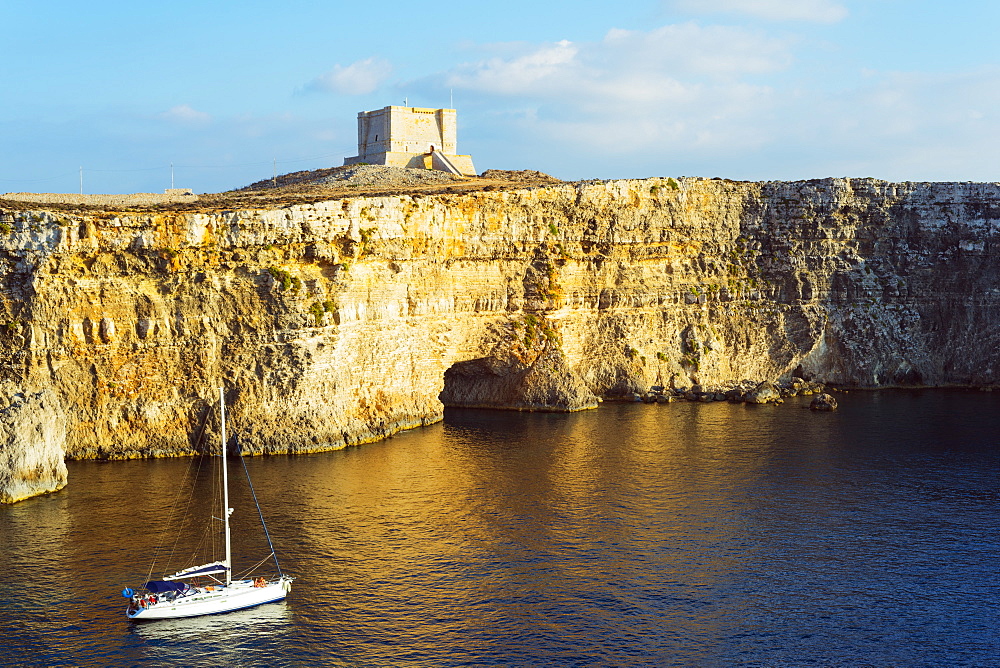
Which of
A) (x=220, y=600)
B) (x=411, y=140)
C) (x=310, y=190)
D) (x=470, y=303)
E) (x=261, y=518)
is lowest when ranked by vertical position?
(x=220, y=600)

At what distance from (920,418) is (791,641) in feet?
149

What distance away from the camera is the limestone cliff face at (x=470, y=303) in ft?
209

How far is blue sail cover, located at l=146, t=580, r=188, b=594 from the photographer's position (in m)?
40.9

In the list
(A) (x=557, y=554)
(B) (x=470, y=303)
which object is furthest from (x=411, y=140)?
(A) (x=557, y=554)

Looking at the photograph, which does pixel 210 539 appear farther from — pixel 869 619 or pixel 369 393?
pixel 869 619

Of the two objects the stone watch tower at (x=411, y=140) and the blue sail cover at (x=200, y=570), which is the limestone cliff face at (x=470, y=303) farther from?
the stone watch tower at (x=411, y=140)

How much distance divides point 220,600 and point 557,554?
1493 cm

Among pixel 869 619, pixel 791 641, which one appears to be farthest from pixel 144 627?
pixel 869 619

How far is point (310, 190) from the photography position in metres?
90.7

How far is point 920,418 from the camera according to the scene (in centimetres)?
7825

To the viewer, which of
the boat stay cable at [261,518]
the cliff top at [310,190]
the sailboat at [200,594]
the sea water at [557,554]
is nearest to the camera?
the sea water at [557,554]

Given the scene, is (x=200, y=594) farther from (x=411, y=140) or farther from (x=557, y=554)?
(x=411, y=140)

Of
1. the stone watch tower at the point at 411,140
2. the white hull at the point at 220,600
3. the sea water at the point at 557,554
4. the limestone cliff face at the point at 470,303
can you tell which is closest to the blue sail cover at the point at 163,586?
the white hull at the point at 220,600

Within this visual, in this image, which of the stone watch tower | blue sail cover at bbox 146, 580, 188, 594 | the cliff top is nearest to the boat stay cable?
blue sail cover at bbox 146, 580, 188, 594
